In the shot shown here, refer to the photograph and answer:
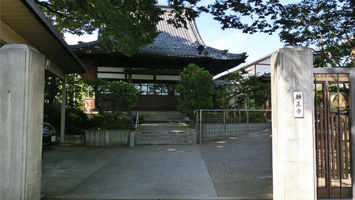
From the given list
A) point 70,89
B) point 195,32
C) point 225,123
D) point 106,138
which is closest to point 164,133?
point 106,138

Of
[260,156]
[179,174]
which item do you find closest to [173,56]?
[260,156]

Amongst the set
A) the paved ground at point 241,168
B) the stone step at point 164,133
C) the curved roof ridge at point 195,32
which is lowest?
the paved ground at point 241,168

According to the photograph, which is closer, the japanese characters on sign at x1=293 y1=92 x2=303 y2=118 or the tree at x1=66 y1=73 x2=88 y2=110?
the japanese characters on sign at x1=293 y1=92 x2=303 y2=118

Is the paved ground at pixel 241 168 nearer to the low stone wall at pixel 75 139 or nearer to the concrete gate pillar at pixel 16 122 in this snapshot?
the concrete gate pillar at pixel 16 122

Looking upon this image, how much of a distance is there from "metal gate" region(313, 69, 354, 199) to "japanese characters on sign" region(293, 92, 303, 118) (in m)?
0.35

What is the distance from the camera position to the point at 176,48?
639 inches

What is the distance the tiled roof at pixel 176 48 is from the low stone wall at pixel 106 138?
19.3 feet

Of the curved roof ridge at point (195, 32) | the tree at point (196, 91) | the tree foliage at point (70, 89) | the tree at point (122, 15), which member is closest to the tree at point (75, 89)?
the tree foliage at point (70, 89)

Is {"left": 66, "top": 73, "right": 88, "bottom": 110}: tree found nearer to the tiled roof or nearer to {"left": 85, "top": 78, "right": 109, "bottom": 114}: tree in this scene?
{"left": 85, "top": 78, "right": 109, "bottom": 114}: tree

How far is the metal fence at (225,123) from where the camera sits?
1071cm

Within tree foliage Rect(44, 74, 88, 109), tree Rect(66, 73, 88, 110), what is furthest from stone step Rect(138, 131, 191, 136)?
tree foliage Rect(44, 74, 88, 109)

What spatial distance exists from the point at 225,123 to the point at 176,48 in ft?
23.4

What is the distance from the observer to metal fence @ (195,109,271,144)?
1071 centimetres

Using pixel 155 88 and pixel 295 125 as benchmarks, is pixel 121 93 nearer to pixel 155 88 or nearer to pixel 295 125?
pixel 155 88
